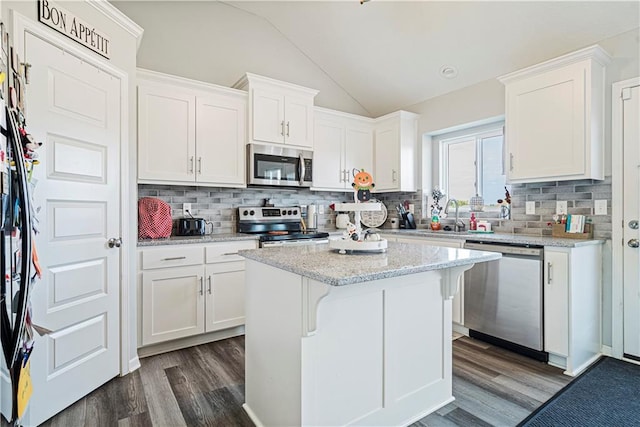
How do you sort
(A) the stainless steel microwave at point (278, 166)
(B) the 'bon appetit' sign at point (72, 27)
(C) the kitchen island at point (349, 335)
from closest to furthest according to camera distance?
1. (C) the kitchen island at point (349, 335)
2. (B) the 'bon appetit' sign at point (72, 27)
3. (A) the stainless steel microwave at point (278, 166)

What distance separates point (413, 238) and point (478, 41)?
1.92 metres

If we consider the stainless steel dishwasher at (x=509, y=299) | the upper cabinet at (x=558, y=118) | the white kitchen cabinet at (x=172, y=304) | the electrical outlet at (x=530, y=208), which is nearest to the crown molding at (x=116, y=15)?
the white kitchen cabinet at (x=172, y=304)

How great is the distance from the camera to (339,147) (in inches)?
160

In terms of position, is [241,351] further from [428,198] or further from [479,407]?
[428,198]

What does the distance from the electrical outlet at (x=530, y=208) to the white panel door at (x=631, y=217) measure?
2.10 ft

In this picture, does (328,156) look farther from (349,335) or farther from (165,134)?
(349,335)

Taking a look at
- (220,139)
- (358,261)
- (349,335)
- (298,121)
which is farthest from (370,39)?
(349,335)

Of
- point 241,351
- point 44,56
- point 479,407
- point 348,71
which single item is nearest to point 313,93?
point 348,71

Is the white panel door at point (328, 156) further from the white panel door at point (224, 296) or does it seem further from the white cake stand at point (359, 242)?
the white cake stand at point (359, 242)

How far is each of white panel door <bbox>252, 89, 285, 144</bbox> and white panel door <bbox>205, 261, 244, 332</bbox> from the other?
1.29 metres

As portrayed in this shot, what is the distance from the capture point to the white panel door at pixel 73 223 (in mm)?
1812

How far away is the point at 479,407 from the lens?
193cm

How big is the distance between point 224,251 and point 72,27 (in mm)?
1812

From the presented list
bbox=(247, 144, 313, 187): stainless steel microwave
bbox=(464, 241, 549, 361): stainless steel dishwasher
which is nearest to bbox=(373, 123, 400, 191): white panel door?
bbox=(247, 144, 313, 187): stainless steel microwave
